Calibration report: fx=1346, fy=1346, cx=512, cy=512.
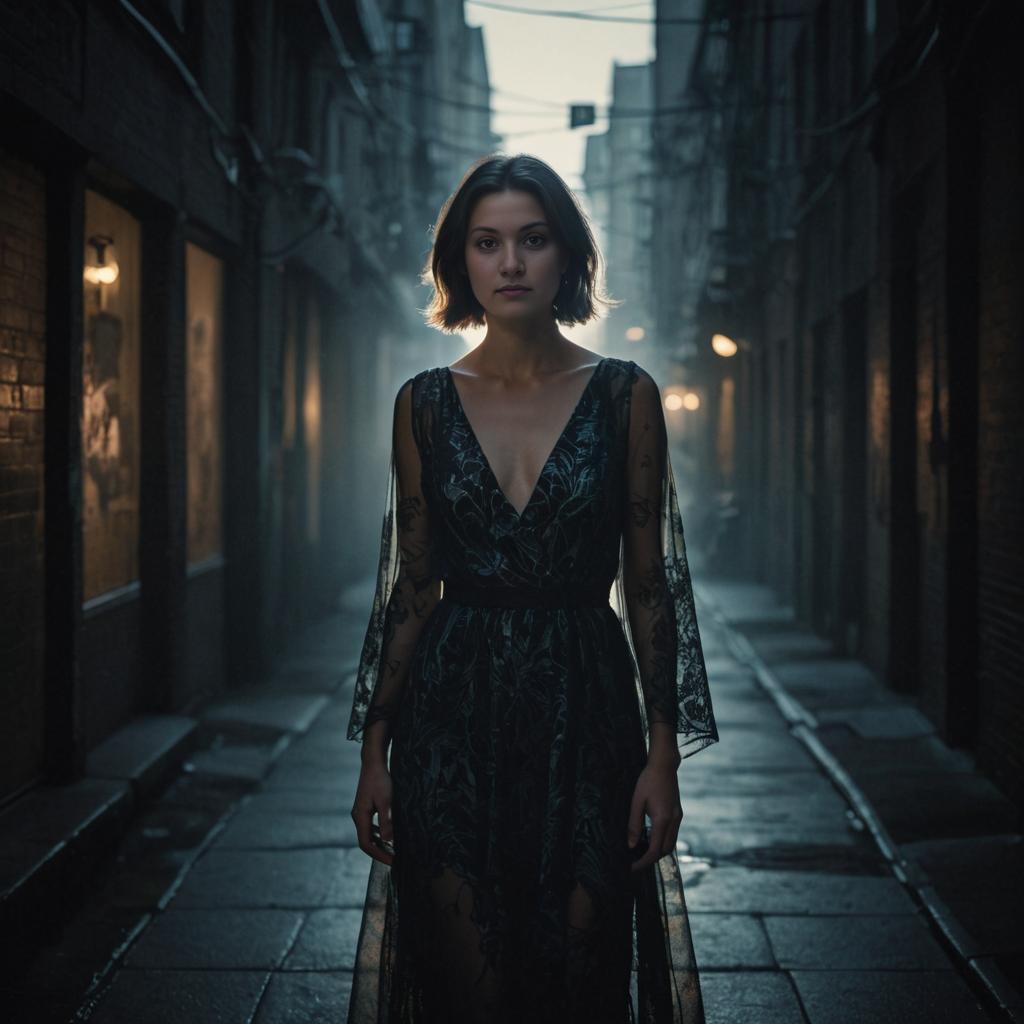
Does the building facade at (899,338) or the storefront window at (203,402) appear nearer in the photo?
the building facade at (899,338)

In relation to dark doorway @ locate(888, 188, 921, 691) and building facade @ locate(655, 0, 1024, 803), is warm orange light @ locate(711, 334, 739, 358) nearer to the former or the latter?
building facade @ locate(655, 0, 1024, 803)

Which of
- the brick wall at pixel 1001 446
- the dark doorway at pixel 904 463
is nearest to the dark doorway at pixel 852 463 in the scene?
the dark doorway at pixel 904 463

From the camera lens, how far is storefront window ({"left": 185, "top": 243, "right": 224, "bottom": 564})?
941cm

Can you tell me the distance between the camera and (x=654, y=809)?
2.71m

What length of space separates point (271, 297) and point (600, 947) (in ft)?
29.9

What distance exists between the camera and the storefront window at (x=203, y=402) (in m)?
9.41

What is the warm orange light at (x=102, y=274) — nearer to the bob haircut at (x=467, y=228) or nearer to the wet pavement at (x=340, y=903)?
the wet pavement at (x=340, y=903)

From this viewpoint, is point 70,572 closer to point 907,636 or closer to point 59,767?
point 59,767

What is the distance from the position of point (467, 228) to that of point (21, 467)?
3.58 meters

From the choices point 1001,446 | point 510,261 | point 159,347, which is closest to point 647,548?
point 510,261

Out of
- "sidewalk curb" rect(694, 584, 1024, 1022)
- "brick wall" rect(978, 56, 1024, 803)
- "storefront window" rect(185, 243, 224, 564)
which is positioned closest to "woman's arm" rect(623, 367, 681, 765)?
"sidewalk curb" rect(694, 584, 1024, 1022)

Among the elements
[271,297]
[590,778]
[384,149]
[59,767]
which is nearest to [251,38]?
[271,297]

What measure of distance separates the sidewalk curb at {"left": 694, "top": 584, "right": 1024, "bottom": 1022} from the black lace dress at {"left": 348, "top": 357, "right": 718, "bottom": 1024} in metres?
1.77

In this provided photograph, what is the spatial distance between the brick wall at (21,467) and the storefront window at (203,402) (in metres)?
2.89
